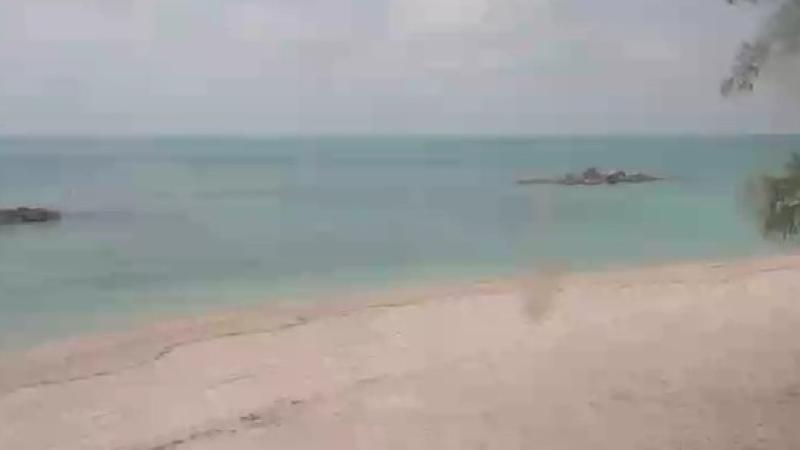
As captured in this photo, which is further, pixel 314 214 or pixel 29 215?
pixel 314 214

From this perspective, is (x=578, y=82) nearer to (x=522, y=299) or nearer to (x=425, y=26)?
(x=425, y=26)

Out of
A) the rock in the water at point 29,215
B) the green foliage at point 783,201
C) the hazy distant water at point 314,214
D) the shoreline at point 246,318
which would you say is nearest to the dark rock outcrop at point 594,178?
the hazy distant water at point 314,214

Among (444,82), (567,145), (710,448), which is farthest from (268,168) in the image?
(710,448)

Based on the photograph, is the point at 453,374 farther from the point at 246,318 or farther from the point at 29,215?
the point at 29,215

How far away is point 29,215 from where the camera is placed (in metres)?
2.99

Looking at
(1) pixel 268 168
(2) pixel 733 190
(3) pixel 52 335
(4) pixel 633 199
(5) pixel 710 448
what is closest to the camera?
(5) pixel 710 448

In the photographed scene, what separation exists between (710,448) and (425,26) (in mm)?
1290

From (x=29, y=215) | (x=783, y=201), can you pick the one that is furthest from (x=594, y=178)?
(x=29, y=215)

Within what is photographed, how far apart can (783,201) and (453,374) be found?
3.04 feet

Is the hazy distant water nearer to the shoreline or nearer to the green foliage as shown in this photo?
the shoreline

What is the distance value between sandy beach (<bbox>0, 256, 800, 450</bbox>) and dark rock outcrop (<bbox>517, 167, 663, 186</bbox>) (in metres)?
0.38

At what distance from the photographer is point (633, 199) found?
3.59 metres

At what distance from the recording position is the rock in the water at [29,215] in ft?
9.62

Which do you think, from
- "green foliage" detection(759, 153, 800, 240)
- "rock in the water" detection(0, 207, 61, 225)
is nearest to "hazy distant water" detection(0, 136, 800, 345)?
"rock in the water" detection(0, 207, 61, 225)
